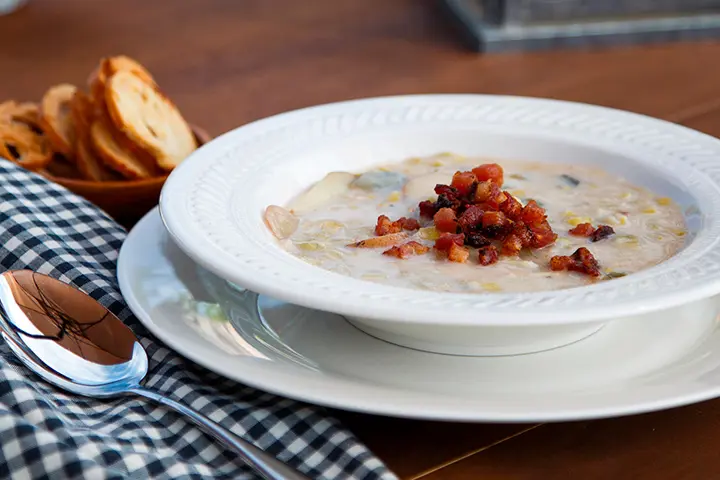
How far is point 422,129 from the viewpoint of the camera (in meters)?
1.90

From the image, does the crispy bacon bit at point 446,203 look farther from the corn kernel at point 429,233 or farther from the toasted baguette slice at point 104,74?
the toasted baguette slice at point 104,74

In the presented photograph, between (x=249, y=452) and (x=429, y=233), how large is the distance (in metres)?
0.51

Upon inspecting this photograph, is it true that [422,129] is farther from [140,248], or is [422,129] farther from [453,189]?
[140,248]

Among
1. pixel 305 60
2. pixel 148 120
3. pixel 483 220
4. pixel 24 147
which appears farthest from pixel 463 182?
pixel 305 60

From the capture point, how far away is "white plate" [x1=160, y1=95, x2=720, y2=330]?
1187mm

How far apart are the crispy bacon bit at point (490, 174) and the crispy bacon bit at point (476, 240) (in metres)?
0.22

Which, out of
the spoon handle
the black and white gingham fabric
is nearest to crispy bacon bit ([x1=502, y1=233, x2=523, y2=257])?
the black and white gingham fabric

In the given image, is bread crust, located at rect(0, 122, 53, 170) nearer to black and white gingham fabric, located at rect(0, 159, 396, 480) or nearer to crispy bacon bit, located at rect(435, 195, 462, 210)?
black and white gingham fabric, located at rect(0, 159, 396, 480)

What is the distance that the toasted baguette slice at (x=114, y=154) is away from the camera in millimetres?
1911

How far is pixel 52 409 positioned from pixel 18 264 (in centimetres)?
45

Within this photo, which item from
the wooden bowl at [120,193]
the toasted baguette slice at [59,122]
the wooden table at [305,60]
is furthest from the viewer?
the wooden table at [305,60]

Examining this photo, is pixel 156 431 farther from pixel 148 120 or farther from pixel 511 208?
pixel 148 120

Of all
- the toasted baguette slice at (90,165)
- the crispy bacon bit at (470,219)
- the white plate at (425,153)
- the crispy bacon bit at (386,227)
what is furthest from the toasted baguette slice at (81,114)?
the crispy bacon bit at (470,219)

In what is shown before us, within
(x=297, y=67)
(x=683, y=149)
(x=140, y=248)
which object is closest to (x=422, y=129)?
(x=683, y=149)
